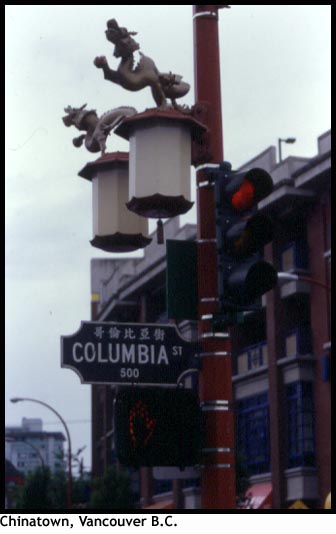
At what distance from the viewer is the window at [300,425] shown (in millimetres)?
41812

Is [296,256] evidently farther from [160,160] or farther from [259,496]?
[160,160]

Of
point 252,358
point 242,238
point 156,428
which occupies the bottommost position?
point 156,428

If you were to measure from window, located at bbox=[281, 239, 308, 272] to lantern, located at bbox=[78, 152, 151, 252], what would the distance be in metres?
35.6

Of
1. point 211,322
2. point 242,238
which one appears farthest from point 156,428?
point 242,238

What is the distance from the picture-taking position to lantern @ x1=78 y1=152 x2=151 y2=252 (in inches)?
308

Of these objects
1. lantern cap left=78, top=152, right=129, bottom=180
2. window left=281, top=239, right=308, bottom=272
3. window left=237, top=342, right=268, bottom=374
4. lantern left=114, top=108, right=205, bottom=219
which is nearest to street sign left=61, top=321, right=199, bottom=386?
lantern left=114, top=108, right=205, bottom=219

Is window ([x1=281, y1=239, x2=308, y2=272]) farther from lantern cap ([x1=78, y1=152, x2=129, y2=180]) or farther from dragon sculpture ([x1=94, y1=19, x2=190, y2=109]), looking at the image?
dragon sculpture ([x1=94, y1=19, x2=190, y2=109])

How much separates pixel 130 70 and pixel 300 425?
117 ft

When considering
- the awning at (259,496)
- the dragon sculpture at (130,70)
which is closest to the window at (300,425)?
the awning at (259,496)

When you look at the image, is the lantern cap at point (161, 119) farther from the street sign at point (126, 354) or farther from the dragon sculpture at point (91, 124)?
the street sign at point (126, 354)

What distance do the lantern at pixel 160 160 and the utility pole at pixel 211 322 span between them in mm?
174

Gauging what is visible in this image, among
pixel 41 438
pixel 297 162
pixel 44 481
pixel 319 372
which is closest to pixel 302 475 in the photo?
pixel 319 372

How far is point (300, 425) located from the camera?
42.0 meters

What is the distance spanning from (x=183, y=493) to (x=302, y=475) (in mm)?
12112
